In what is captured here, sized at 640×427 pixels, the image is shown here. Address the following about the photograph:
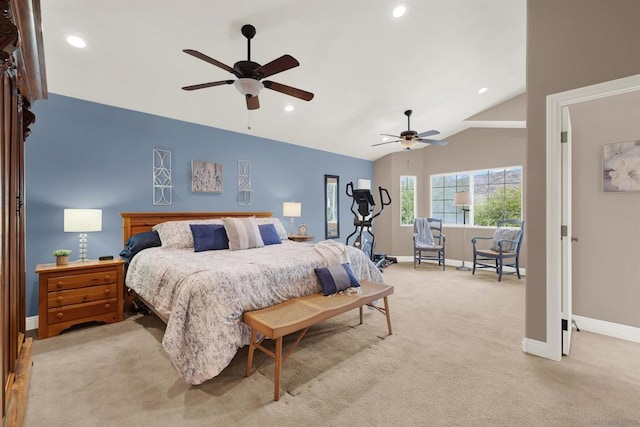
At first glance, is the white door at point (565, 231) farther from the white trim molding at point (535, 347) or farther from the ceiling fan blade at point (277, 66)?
the ceiling fan blade at point (277, 66)

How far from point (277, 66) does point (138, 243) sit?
2536 mm

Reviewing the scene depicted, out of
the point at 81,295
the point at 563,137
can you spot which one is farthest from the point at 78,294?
the point at 563,137

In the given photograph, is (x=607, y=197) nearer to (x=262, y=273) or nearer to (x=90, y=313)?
(x=262, y=273)

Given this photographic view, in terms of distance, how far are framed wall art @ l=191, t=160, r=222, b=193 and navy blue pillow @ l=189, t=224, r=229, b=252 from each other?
89 cm

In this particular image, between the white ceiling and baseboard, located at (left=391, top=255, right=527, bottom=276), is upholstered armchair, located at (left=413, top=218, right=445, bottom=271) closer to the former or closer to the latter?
baseboard, located at (left=391, top=255, right=527, bottom=276)

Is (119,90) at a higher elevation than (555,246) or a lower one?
higher

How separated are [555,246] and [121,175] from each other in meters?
4.49

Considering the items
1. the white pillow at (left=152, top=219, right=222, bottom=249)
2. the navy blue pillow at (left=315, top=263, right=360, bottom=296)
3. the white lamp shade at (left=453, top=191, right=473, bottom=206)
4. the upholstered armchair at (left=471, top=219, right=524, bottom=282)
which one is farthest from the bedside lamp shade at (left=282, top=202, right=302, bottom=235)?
the upholstered armchair at (left=471, top=219, right=524, bottom=282)

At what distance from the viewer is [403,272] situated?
557 cm

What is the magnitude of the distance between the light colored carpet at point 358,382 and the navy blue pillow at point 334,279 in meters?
0.50

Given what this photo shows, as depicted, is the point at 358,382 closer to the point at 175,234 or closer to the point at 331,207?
the point at 175,234

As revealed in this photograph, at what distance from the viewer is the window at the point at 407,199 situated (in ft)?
22.7

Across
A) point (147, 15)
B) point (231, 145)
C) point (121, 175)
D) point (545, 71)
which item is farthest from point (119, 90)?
point (545, 71)

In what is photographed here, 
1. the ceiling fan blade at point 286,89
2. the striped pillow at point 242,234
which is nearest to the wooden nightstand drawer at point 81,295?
the striped pillow at point 242,234
